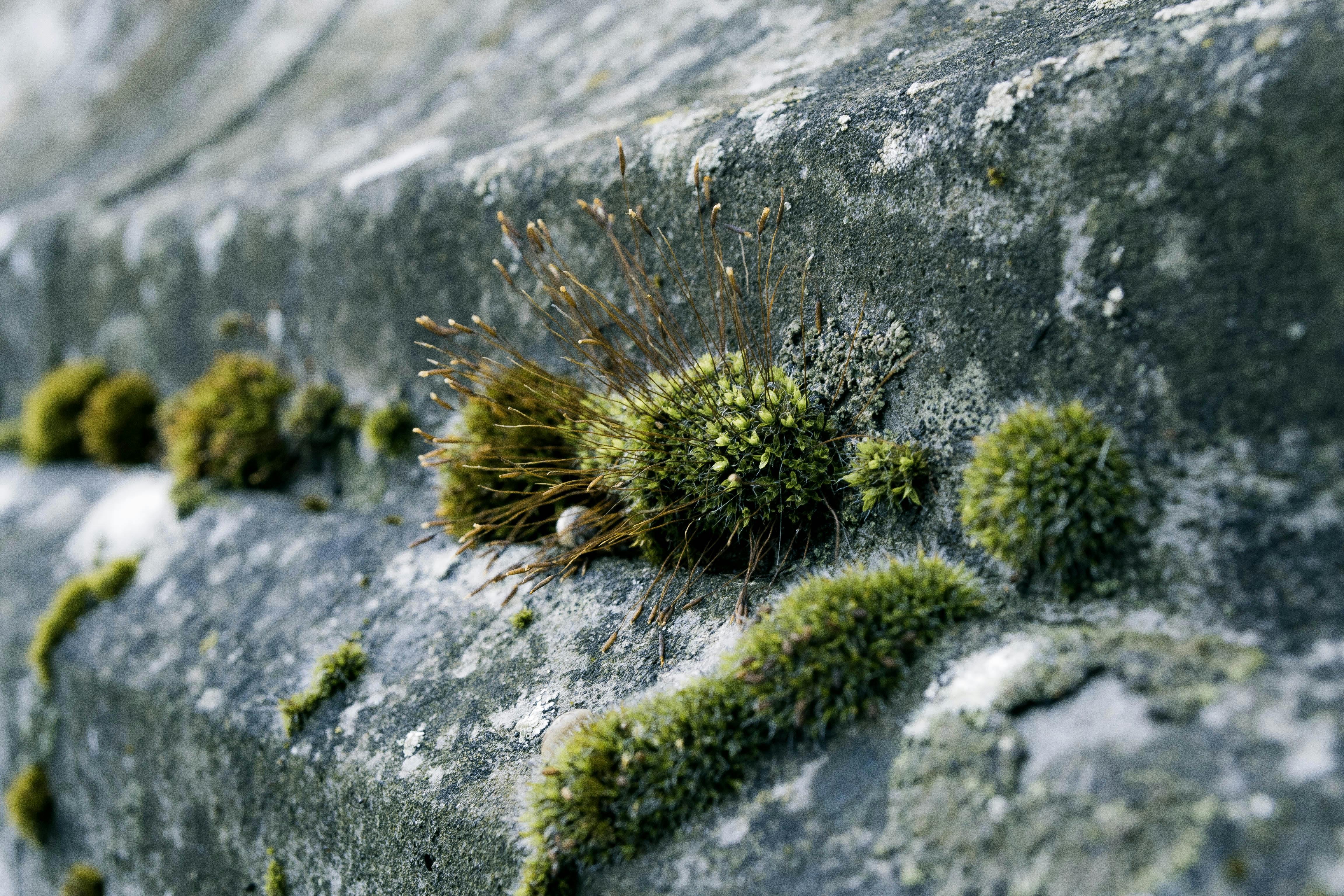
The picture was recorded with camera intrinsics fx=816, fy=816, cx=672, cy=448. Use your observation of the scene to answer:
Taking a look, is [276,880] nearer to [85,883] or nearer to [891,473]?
[85,883]

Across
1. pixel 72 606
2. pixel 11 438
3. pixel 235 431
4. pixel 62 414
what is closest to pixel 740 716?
pixel 235 431

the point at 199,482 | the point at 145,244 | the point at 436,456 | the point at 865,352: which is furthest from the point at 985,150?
the point at 145,244

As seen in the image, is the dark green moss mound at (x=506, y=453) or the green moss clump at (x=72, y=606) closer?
the dark green moss mound at (x=506, y=453)

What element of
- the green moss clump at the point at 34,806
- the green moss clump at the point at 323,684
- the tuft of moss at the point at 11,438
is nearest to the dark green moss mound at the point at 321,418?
the green moss clump at the point at 323,684

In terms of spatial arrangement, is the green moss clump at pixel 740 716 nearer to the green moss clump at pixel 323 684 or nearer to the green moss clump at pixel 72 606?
the green moss clump at pixel 323 684

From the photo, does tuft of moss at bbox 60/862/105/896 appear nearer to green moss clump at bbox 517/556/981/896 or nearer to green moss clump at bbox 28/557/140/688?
green moss clump at bbox 28/557/140/688

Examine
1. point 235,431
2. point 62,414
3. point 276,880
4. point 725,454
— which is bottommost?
point 276,880
